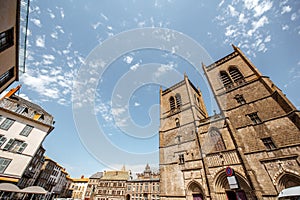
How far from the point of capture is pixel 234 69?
53.6 ft

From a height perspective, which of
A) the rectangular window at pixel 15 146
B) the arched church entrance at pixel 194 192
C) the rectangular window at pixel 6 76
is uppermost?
the rectangular window at pixel 6 76

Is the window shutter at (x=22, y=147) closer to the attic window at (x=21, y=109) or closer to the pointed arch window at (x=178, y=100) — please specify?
the attic window at (x=21, y=109)

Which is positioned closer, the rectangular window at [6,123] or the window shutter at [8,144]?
the window shutter at [8,144]

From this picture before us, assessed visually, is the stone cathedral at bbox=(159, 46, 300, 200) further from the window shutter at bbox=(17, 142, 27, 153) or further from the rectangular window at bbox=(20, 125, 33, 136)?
the rectangular window at bbox=(20, 125, 33, 136)

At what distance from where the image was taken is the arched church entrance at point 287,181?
8.40 m

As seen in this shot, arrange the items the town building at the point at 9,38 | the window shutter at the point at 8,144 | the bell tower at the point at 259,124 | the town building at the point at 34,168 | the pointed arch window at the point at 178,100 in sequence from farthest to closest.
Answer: the town building at the point at 34,168, the pointed arch window at the point at 178,100, the window shutter at the point at 8,144, the bell tower at the point at 259,124, the town building at the point at 9,38

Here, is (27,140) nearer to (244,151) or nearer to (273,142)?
(244,151)

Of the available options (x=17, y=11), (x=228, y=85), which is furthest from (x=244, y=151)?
(x=17, y=11)

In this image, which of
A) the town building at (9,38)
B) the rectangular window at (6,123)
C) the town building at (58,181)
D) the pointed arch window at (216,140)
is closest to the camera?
the town building at (9,38)

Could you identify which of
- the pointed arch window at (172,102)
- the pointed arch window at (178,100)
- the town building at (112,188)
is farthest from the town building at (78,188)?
the pointed arch window at (178,100)

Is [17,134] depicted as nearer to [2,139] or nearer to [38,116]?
[2,139]

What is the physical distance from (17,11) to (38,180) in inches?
1385

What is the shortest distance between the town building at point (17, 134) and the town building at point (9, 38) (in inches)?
312

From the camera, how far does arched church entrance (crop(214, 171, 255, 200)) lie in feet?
32.2
